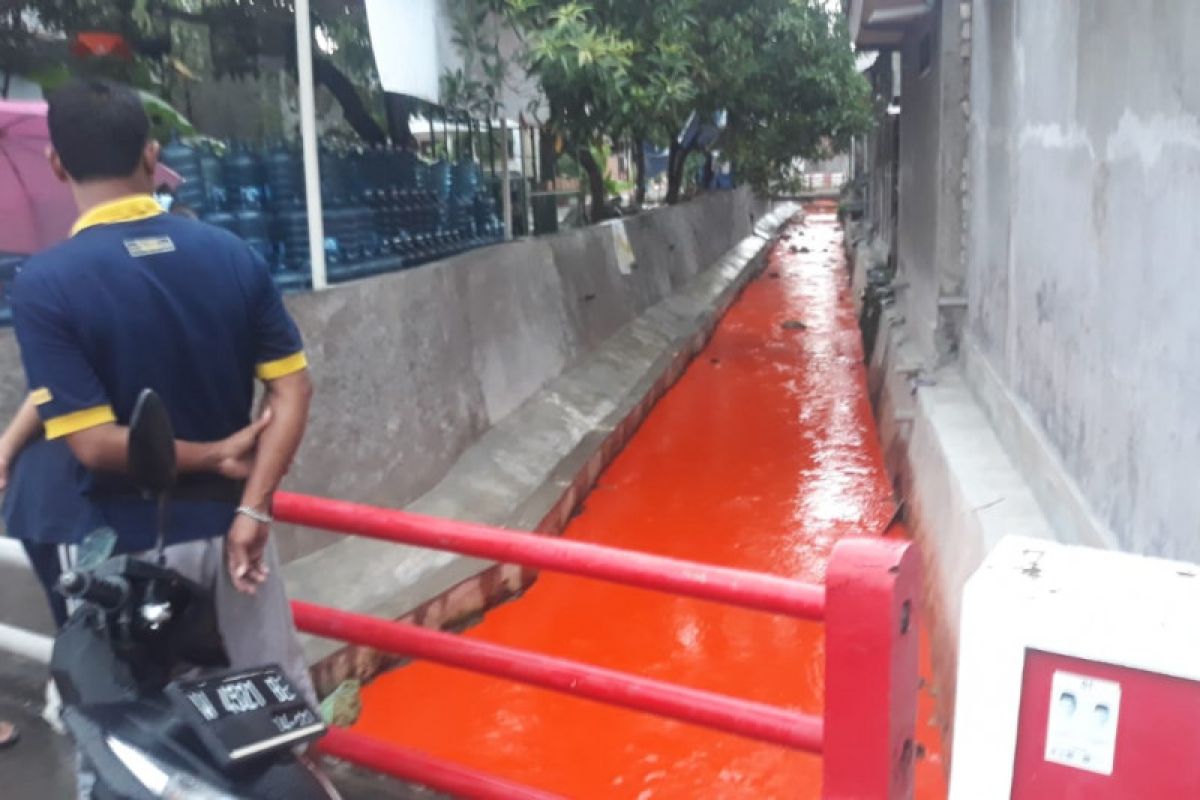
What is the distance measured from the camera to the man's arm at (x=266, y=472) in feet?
7.39

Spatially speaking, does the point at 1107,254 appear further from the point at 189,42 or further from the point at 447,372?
the point at 189,42

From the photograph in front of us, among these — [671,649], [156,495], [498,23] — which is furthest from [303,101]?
[156,495]

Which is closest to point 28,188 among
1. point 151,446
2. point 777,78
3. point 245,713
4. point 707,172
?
point 151,446

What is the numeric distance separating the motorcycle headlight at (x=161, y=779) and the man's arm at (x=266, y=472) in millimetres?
515

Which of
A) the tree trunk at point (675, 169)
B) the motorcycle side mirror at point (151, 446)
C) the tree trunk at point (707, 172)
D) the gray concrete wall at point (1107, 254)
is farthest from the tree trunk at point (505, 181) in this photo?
the tree trunk at point (707, 172)

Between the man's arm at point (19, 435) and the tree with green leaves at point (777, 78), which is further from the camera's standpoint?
the tree with green leaves at point (777, 78)

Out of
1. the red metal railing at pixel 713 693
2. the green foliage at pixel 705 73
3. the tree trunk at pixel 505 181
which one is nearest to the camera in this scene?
the red metal railing at pixel 713 693

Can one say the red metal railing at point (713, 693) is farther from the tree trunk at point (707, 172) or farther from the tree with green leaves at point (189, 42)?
the tree trunk at point (707, 172)

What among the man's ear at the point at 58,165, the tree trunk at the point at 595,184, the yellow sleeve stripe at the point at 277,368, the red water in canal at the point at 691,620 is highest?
the tree trunk at the point at 595,184

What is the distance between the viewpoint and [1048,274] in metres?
4.80

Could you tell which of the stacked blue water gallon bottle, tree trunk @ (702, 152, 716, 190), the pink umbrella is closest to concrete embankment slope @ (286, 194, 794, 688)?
the stacked blue water gallon bottle

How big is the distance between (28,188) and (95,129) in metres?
3.45

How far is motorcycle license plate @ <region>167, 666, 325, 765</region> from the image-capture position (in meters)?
1.80

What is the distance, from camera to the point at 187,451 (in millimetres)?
2188
